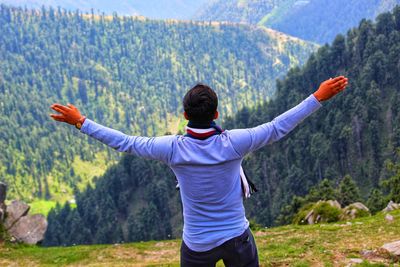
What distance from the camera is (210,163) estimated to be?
6.54m

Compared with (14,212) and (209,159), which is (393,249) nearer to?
(209,159)

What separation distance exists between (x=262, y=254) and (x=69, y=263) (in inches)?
396

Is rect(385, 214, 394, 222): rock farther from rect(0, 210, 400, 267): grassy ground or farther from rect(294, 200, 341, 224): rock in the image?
rect(294, 200, 341, 224): rock

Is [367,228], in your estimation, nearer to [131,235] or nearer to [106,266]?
[106,266]

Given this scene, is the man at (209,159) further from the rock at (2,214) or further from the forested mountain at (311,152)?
the forested mountain at (311,152)

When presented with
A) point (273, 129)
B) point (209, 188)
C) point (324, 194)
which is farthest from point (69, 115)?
point (324, 194)

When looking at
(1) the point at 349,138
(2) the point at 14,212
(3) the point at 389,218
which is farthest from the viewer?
(1) the point at 349,138

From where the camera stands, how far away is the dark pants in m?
6.79

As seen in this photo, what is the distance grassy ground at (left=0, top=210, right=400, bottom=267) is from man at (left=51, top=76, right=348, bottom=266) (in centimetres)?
984

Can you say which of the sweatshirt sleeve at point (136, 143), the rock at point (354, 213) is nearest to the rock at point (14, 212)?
the rock at point (354, 213)

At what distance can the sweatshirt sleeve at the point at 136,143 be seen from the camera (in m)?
6.66

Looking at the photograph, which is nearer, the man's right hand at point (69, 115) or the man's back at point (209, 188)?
the man's back at point (209, 188)

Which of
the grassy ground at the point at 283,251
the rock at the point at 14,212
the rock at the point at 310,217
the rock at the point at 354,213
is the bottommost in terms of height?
the rock at the point at 310,217

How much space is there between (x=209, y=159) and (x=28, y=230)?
28.6 metres
